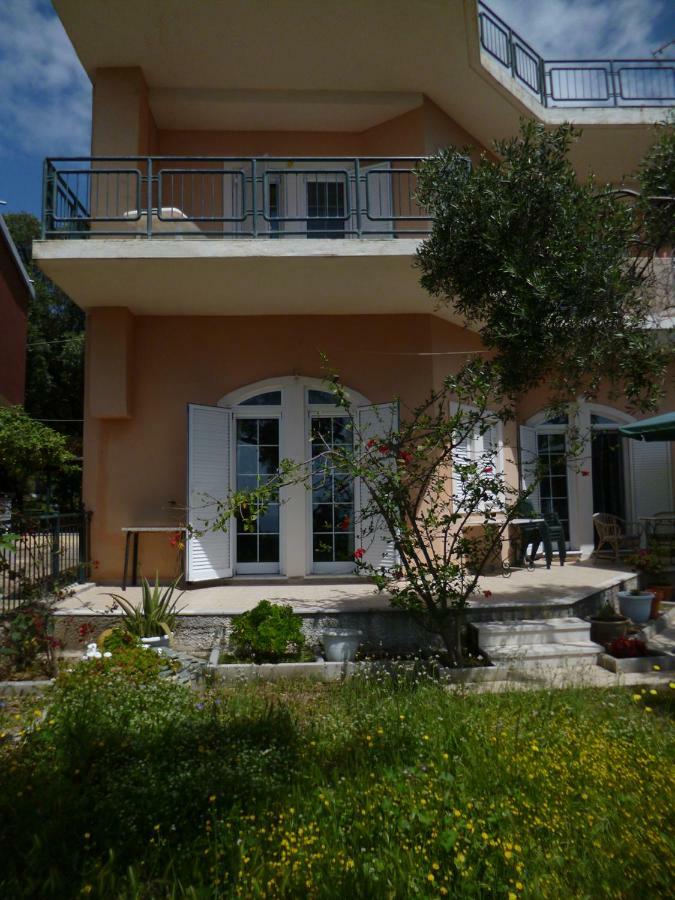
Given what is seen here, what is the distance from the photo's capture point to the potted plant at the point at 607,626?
692cm

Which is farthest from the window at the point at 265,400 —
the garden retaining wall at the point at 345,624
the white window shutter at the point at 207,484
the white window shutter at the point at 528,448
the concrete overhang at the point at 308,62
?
the concrete overhang at the point at 308,62

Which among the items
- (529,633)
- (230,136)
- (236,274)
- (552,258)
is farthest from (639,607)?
(230,136)

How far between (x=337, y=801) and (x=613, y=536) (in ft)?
27.7

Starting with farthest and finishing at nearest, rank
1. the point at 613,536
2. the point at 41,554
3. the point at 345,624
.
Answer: the point at 613,536 < the point at 345,624 < the point at 41,554

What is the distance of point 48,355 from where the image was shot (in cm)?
2541

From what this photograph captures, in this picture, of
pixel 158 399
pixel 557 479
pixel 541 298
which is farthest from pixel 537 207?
pixel 557 479

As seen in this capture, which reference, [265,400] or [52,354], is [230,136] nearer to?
[265,400]

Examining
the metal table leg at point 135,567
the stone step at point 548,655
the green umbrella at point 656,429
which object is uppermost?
the green umbrella at point 656,429

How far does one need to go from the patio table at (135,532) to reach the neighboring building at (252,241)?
0.64 feet

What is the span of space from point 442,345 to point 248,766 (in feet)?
23.3

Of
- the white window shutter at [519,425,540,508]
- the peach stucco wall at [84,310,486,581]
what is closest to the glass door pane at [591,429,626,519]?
the white window shutter at [519,425,540,508]

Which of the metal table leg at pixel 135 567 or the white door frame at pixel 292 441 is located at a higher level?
the white door frame at pixel 292 441

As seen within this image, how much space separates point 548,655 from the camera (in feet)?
20.6

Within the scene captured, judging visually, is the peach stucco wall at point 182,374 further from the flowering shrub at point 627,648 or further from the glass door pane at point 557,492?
the flowering shrub at point 627,648
